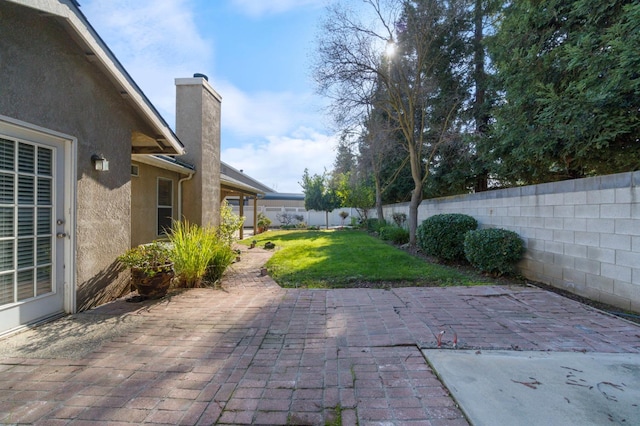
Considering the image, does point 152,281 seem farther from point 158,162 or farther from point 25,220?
point 158,162

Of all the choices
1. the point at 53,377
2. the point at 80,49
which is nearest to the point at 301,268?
the point at 53,377

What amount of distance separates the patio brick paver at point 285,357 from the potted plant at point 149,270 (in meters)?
0.27

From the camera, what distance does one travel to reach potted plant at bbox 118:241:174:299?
187 inches

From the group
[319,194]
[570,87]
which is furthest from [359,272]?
[319,194]

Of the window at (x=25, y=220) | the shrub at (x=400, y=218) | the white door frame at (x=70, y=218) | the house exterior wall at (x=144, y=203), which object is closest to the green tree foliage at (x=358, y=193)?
the shrub at (x=400, y=218)

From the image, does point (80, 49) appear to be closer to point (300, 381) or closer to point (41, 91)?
point (41, 91)

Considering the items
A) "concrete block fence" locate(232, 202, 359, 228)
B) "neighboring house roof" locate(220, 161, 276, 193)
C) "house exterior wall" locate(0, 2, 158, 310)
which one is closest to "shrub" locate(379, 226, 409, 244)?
"house exterior wall" locate(0, 2, 158, 310)

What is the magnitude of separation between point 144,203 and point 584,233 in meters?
8.80

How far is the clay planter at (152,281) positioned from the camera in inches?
186

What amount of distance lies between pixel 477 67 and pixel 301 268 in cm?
1165

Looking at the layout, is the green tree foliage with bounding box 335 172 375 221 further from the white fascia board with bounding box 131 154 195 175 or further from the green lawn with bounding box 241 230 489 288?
the white fascia board with bounding box 131 154 195 175

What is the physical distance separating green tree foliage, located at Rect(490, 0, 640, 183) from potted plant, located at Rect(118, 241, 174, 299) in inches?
315

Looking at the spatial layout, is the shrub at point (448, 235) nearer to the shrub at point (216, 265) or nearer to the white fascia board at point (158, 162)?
the shrub at point (216, 265)

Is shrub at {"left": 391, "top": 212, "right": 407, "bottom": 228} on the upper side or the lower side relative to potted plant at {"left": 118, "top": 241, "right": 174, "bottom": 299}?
upper
